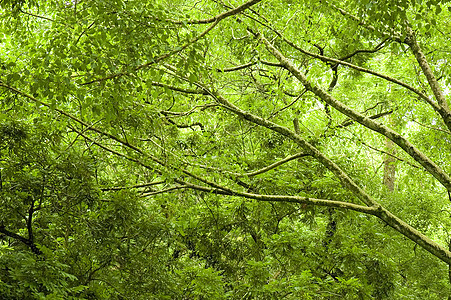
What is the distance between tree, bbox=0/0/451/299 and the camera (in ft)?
12.4

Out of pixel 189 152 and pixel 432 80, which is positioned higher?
pixel 189 152

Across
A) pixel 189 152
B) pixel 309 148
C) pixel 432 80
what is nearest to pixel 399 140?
pixel 432 80

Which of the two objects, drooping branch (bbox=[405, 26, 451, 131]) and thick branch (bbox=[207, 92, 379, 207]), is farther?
thick branch (bbox=[207, 92, 379, 207])

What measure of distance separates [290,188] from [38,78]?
464cm

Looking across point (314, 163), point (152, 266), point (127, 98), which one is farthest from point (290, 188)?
point (127, 98)

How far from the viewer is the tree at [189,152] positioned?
3.77 metres

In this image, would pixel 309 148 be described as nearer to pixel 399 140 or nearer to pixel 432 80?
pixel 399 140

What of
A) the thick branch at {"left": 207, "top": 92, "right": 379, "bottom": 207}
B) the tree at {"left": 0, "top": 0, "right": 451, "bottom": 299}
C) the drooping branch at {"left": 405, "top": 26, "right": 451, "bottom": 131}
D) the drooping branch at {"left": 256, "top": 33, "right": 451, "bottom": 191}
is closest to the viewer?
the tree at {"left": 0, "top": 0, "right": 451, "bottom": 299}

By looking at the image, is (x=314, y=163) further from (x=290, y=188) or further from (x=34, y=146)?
(x=34, y=146)

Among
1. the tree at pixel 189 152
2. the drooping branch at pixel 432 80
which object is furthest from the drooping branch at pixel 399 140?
the drooping branch at pixel 432 80

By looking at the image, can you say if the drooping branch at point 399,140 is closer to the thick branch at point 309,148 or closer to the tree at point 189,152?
the tree at point 189,152

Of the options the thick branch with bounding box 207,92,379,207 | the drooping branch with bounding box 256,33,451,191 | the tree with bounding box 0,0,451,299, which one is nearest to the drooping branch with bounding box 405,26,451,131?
the tree with bounding box 0,0,451,299

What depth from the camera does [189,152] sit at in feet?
21.6

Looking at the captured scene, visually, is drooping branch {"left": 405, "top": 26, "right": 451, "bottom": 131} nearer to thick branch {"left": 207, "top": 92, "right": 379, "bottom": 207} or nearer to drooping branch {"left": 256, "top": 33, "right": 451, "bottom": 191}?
drooping branch {"left": 256, "top": 33, "right": 451, "bottom": 191}
